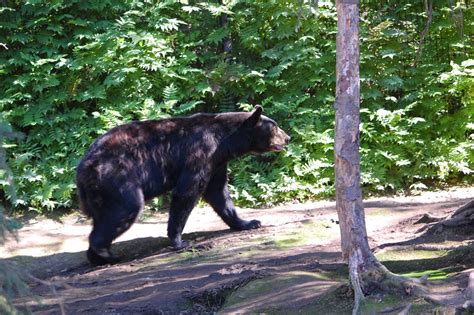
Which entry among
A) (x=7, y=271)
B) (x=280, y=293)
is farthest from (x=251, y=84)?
(x=7, y=271)

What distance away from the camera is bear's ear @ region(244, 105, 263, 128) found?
10023 millimetres

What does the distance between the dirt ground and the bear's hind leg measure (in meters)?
0.25

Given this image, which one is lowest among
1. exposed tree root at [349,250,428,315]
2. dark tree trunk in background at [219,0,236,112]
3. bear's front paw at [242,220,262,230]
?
exposed tree root at [349,250,428,315]

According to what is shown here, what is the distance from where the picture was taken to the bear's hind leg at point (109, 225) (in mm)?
8750

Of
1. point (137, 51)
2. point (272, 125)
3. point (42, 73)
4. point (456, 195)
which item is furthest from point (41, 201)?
point (456, 195)

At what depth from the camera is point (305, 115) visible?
1306cm

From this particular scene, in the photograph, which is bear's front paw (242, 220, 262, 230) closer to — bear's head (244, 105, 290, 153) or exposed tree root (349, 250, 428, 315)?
bear's head (244, 105, 290, 153)

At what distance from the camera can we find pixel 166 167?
9.47 metres

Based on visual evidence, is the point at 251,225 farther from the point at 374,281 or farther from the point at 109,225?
the point at 374,281

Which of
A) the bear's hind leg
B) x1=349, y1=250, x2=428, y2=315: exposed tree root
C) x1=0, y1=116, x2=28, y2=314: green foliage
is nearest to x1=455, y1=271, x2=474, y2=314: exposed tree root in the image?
x1=349, y1=250, x2=428, y2=315: exposed tree root

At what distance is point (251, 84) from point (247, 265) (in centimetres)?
681

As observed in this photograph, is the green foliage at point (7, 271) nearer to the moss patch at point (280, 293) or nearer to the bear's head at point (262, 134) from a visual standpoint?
the moss patch at point (280, 293)

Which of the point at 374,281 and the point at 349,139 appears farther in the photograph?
the point at 349,139

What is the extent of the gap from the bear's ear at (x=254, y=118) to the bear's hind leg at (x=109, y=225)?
2.39 metres
